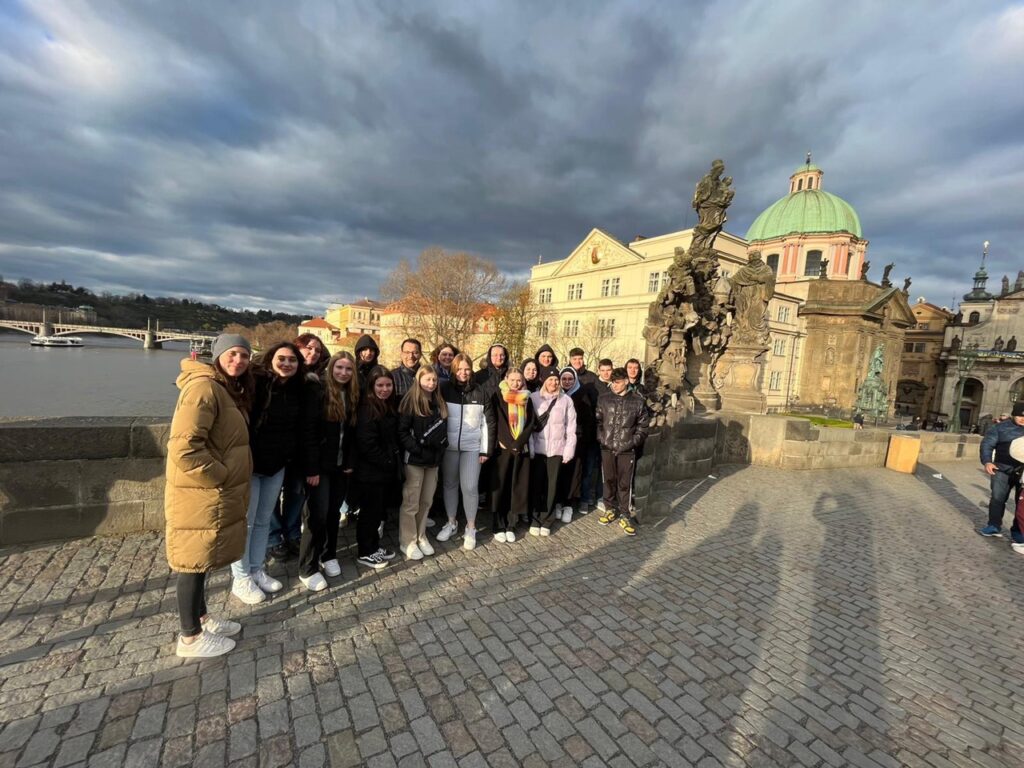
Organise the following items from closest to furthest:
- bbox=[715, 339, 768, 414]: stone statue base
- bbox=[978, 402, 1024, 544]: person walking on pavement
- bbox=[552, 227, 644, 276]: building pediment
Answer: bbox=[978, 402, 1024, 544]: person walking on pavement < bbox=[715, 339, 768, 414]: stone statue base < bbox=[552, 227, 644, 276]: building pediment

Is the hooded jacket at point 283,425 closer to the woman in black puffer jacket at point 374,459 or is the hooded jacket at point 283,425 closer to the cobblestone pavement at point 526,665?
the woman in black puffer jacket at point 374,459

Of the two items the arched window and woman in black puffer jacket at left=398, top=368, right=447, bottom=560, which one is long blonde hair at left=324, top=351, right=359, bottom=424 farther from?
the arched window

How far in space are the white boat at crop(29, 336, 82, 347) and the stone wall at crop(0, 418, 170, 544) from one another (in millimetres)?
98723

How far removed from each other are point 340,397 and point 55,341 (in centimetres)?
10305

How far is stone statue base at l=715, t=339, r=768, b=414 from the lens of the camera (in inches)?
424

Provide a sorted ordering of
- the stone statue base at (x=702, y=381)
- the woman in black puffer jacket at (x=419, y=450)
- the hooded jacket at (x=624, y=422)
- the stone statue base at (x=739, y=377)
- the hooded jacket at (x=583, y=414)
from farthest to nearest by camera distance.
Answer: the stone statue base at (x=739, y=377) < the stone statue base at (x=702, y=381) < the hooded jacket at (x=583, y=414) < the hooded jacket at (x=624, y=422) < the woman in black puffer jacket at (x=419, y=450)

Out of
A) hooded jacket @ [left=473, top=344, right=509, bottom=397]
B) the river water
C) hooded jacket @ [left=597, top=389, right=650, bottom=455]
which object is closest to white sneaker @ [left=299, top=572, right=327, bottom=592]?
hooded jacket @ [left=473, top=344, right=509, bottom=397]

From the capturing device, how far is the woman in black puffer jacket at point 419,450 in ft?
13.0

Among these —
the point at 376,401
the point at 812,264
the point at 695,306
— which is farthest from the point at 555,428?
the point at 812,264

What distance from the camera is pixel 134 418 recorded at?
4.33 metres

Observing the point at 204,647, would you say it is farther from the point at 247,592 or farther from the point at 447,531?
the point at 447,531

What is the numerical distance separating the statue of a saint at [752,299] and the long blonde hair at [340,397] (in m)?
9.48

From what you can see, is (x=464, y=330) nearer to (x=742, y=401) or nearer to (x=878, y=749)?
(x=742, y=401)

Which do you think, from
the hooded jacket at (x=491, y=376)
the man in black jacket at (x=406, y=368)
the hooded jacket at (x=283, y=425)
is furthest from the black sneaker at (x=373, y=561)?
the hooded jacket at (x=491, y=376)
